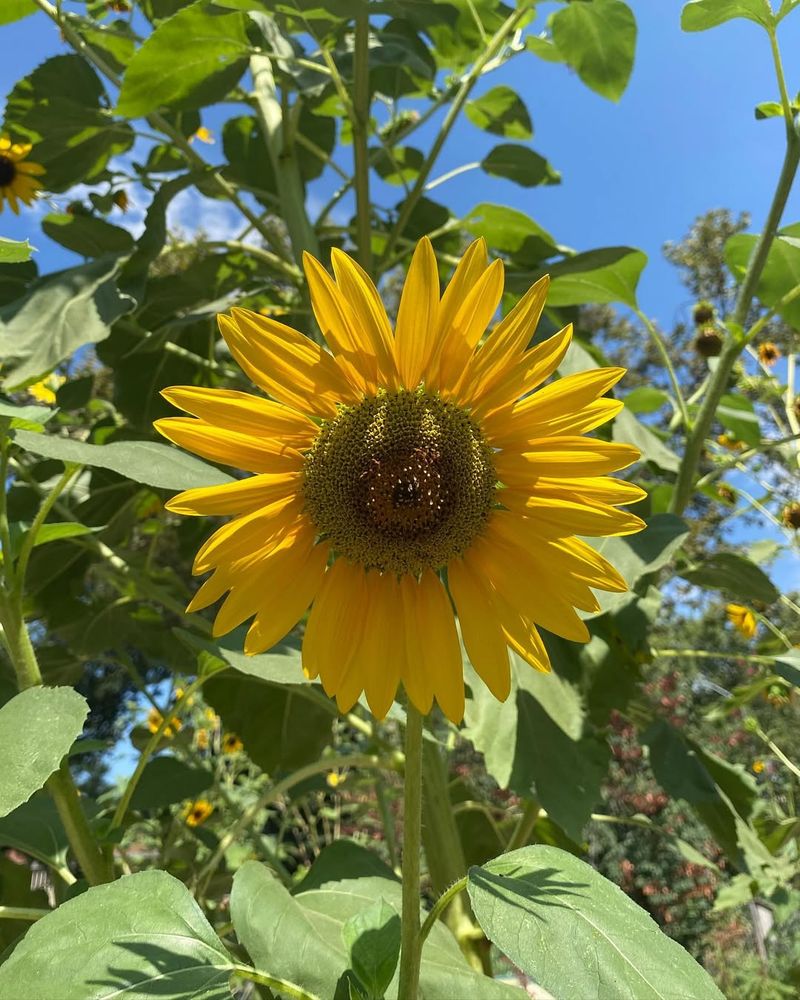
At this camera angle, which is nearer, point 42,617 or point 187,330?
point 187,330

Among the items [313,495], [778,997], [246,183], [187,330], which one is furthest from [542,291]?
[778,997]

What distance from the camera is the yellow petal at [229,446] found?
866 millimetres

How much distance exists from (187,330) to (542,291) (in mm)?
1347

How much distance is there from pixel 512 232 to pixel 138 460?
3.94 feet

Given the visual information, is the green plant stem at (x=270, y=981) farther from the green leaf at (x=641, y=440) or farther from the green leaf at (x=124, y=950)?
the green leaf at (x=641, y=440)

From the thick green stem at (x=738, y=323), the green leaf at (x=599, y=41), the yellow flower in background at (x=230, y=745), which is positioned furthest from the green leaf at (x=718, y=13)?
the yellow flower in background at (x=230, y=745)

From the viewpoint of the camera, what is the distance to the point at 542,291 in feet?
2.71

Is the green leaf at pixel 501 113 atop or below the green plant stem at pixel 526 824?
atop

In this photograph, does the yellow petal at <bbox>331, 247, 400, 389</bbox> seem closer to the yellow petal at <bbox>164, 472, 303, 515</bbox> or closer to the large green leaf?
the yellow petal at <bbox>164, 472, 303, 515</bbox>

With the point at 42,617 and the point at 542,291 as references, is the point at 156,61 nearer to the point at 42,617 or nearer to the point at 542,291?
the point at 542,291

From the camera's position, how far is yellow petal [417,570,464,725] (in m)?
0.86

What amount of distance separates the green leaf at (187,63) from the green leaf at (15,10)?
1.58ft

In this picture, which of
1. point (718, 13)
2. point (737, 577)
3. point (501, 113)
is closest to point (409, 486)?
point (718, 13)

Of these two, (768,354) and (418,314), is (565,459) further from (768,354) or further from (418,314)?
(768,354)
